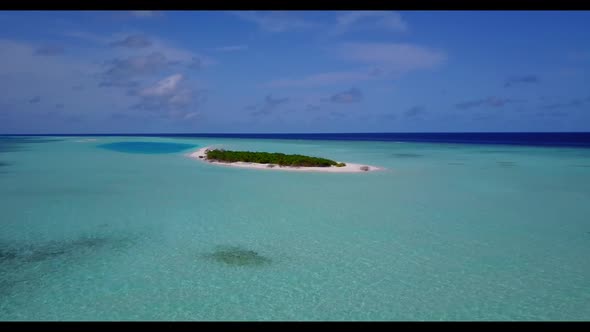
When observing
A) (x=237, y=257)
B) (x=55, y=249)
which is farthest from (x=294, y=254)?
(x=55, y=249)

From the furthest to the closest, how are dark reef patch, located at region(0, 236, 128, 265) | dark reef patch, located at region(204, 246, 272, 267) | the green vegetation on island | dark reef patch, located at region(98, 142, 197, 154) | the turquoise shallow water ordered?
dark reef patch, located at region(98, 142, 197, 154) < the green vegetation on island < dark reef patch, located at region(0, 236, 128, 265) < dark reef patch, located at region(204, 246, 272, 267) < the turquoise shallow water

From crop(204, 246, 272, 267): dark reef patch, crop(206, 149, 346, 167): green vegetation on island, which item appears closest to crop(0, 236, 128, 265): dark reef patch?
crop(204, 246, 272, 267): dark reef patch

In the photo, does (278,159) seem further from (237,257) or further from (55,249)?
(55,249)

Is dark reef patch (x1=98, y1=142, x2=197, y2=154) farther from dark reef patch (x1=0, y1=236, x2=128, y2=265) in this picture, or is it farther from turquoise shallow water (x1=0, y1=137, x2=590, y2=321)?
dark reef patch (x1=0, y1=236, x2=128, y2=265)

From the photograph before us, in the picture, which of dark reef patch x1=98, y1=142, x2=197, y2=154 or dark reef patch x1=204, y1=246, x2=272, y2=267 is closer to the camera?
dark reef patch x1=204, y1=246, x2=272, y2=267

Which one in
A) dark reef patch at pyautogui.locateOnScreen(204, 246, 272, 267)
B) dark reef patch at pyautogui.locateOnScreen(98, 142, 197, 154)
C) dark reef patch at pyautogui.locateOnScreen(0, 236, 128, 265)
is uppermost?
dark reef patch at pyautogui.locateOnScreen(98, 142, 197, 154)
